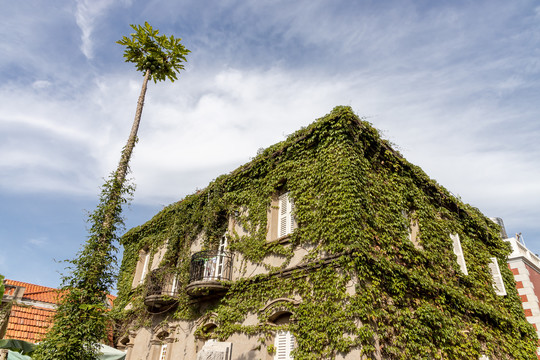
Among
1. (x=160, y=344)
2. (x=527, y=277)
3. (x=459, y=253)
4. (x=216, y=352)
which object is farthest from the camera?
(x=527, y=277)

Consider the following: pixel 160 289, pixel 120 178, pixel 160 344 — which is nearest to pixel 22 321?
pixel 160 344

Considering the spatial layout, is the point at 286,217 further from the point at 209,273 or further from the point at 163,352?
the point at 163,352

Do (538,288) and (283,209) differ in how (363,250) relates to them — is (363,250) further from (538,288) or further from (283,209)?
(538,288)

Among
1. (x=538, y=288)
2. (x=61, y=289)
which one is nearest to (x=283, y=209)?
(x=61, y=289)

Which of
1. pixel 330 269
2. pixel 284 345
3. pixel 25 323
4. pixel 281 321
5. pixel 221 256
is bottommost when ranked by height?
pixel 284 345

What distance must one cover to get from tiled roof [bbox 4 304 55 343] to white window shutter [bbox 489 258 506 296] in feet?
56.0

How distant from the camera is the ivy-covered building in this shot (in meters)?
8.37

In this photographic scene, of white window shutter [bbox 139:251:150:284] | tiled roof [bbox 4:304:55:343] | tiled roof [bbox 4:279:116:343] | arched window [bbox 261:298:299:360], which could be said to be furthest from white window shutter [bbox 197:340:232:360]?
tiled roof [bbox 4:304:55:343]

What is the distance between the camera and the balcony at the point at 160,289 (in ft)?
41.7

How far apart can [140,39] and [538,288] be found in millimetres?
18342

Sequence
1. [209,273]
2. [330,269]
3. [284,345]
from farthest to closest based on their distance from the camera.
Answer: [209,273], [284,345], [330,269]

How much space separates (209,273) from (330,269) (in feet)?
14.6

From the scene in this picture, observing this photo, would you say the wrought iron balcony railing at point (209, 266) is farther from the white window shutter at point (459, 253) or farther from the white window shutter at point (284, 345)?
the white window shutter at point (459, 253)

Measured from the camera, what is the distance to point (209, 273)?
459 inches
